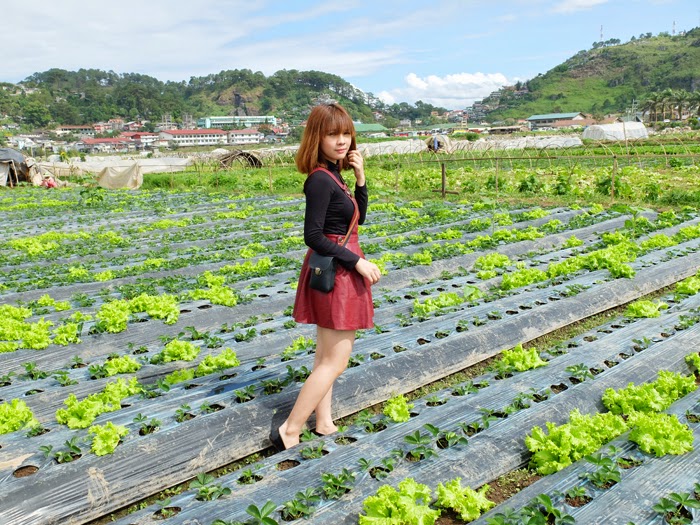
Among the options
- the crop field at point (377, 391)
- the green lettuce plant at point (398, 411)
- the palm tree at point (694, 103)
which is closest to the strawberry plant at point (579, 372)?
the crop field at point (377, 391)

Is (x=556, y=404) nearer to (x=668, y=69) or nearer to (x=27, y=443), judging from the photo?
(x=27, y=443)

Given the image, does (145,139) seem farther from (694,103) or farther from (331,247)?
(331,247)

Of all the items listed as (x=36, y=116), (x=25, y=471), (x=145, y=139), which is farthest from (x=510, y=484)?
(x=36, y=116)

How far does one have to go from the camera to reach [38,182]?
2820 centimetres

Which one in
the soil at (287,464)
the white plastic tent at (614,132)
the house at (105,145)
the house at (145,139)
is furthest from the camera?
the house at (145,139)

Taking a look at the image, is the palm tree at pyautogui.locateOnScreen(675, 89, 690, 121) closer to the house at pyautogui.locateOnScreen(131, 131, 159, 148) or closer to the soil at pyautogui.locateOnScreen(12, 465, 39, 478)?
the soil at pyautogui.locateOnScreen(12, 465, 39, 478)

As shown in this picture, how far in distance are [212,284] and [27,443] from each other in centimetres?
362

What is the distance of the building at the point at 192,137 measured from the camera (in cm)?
12111

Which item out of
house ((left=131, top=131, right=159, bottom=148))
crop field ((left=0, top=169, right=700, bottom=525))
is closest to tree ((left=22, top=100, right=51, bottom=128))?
house ((left=131, top=131, right=159, bottom=148))

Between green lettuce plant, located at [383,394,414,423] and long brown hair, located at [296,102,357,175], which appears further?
green lettuce plant, located at [383,394,414,423]

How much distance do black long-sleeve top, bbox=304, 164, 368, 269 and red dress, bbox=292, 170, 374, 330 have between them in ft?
0.20

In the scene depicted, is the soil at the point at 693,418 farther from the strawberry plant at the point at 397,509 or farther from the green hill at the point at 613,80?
the green hill at the point at 613,80

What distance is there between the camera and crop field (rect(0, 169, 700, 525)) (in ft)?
9.36

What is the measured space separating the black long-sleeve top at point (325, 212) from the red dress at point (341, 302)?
0.20 ft
